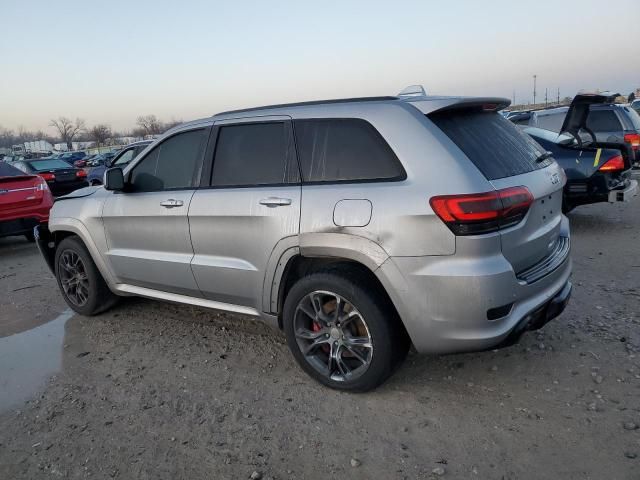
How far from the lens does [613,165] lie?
6680 millimetres

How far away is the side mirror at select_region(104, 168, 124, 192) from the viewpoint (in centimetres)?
402

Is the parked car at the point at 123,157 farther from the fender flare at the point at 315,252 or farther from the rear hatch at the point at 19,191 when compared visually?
the fender flare at the point at 315,252

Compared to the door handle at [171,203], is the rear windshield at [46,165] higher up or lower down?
lower down

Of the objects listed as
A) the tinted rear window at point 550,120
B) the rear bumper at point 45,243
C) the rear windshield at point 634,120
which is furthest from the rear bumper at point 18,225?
the rear windshield at point 634,120

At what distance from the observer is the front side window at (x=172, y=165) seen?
3.77m

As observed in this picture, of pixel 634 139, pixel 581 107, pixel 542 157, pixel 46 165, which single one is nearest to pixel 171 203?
pixel 542 157

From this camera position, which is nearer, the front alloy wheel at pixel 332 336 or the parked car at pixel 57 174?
the front alloy wheel at pixel 332 336

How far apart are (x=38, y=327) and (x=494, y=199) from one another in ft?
14.1

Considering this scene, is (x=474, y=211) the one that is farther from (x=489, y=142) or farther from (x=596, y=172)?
(x=596, y=172)

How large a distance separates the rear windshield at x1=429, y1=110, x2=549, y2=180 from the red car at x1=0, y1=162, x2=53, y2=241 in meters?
7.41

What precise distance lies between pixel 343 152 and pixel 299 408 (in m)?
1.58

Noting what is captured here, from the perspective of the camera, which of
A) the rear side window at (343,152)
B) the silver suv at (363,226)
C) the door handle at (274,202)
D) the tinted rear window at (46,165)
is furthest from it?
the tinted rear window at (46,165)

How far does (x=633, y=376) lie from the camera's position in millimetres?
3092

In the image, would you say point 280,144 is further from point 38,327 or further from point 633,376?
point 38,327
